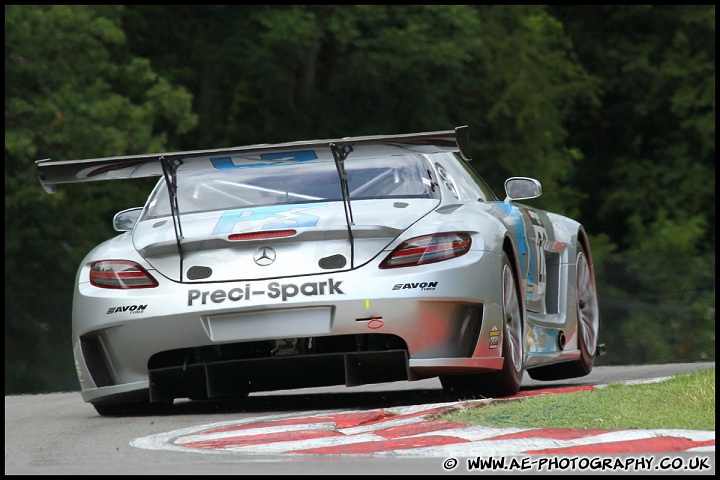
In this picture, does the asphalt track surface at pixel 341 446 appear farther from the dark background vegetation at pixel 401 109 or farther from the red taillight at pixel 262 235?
the dark background vegetation at pixel 401 109

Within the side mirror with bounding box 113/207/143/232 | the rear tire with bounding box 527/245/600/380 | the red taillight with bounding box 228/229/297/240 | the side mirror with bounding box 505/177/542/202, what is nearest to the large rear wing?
the red taillight with bounding box 228/229/297/240

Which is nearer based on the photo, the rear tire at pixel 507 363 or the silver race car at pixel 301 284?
the silver race car at pixel 301 284

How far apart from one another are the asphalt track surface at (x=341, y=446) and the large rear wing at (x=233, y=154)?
1286mm

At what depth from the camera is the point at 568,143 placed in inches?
1423

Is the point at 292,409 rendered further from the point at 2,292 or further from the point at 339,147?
the point at 2,292

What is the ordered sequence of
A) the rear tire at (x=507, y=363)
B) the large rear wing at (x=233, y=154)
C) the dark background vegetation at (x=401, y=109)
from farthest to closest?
the dark background vegetation at (x=401, y=109), the rear tire at (x=507, y=363), the large rear wing at (x=233, y=154)

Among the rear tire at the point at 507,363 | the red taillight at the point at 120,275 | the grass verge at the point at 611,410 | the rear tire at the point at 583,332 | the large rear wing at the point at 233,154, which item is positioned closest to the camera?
the grass verge at the point at 611,410

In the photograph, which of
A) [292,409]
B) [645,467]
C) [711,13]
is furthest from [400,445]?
[711,13]

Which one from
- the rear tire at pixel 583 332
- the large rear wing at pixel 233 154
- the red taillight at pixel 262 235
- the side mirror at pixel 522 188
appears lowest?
the rear tire at pixel 583 332

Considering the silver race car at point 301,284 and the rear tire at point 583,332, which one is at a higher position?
the silver race car at point 301,284

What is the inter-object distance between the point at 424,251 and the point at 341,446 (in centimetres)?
183

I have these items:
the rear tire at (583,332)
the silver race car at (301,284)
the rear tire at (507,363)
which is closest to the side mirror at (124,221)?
the silver race car at (301,284)

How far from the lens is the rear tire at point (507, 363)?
27.9ft

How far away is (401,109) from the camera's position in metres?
28.7
